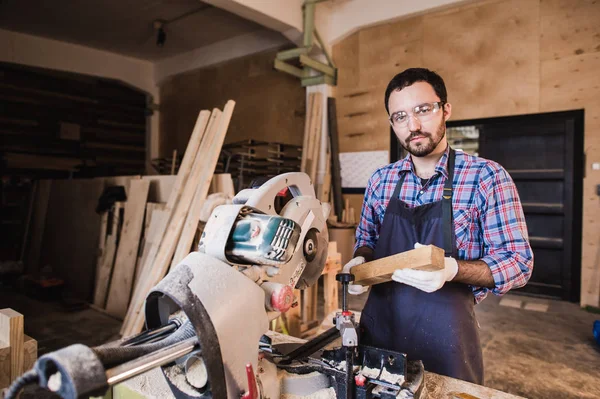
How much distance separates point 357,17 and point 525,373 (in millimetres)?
4504

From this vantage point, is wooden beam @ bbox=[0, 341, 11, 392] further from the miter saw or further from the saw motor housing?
the saw motor housing

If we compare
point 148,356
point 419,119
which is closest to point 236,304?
point 148,356

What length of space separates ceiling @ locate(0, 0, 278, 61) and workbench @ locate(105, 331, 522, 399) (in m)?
5.36

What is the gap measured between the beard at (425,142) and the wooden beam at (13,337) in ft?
4.17

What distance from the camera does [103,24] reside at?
6.05 meters

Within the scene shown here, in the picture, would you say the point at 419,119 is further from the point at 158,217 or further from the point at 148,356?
the point at 158,217

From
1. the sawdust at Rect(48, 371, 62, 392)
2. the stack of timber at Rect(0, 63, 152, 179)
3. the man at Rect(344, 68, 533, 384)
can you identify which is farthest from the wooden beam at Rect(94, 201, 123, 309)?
the sawdust at Rect(48, 371, 62, 392)

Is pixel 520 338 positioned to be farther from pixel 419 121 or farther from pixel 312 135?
pixel 312 135

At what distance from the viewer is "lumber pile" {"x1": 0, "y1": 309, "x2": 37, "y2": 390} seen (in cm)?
100

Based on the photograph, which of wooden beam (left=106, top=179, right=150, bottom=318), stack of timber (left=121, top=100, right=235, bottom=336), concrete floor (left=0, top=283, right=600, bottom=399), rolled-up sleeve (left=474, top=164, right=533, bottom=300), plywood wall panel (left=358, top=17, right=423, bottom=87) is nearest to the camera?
rolled-up sleeve (left=474, top=164, right=533, bottom=300)

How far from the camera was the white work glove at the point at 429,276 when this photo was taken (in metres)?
1.09

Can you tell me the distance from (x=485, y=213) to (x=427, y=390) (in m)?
0.59

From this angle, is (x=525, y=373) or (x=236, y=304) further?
(x=525, y=373)

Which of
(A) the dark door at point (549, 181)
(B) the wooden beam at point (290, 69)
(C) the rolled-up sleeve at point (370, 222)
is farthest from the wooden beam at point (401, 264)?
(B) the wooden beam at point (290, 69)
